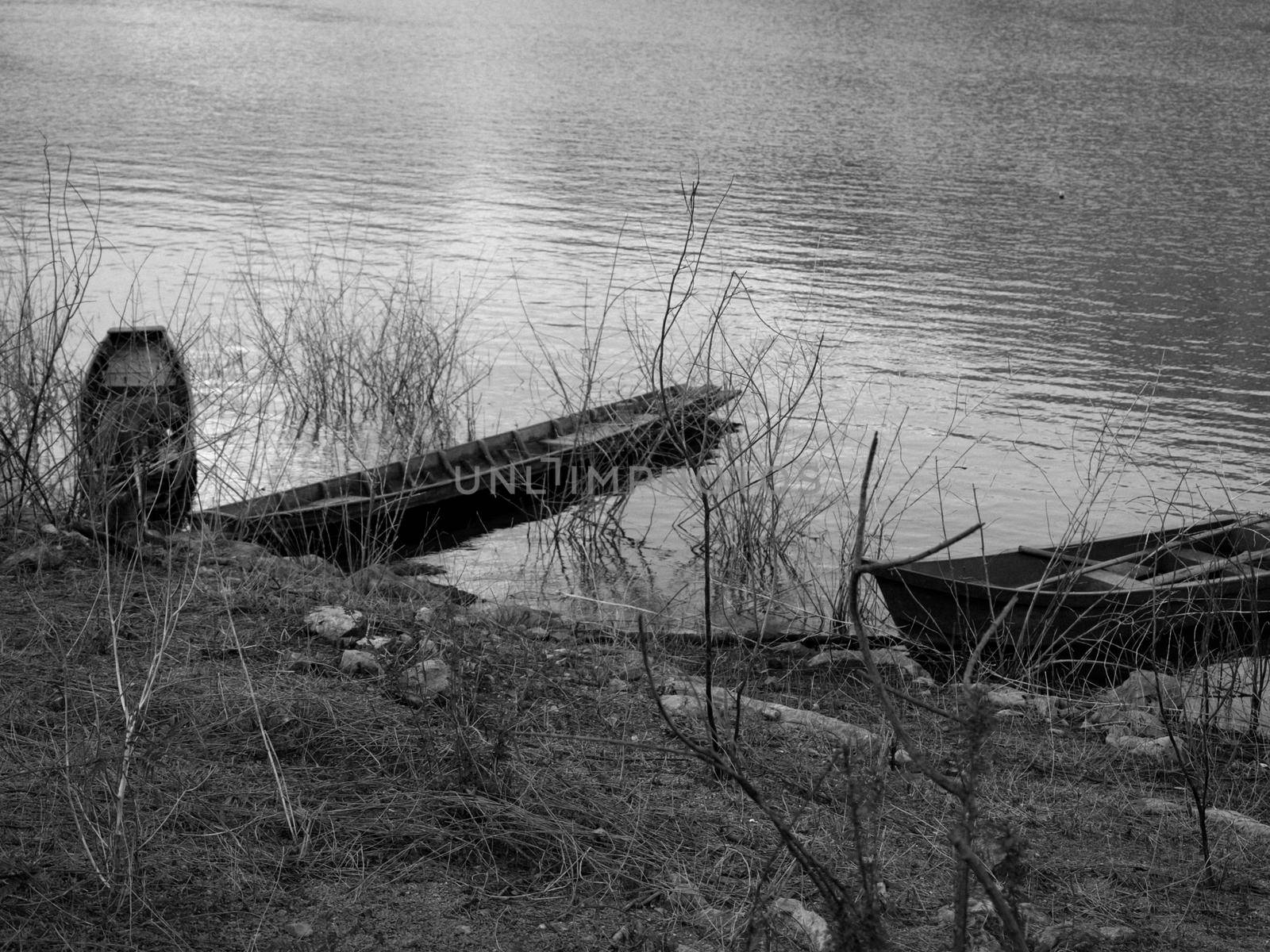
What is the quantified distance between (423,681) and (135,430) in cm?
456

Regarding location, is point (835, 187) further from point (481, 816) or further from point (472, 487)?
point (481, 816)

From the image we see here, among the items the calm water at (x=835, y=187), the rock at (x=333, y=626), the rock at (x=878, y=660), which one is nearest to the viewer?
the rock at (x=333, y=626)

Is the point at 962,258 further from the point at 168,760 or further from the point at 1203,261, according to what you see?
the point at 168,760

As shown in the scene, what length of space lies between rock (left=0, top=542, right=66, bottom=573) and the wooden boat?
318 millimetres

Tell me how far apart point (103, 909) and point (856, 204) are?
30.9 meters

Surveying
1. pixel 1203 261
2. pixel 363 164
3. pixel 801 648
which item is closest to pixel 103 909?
pixel 801 648

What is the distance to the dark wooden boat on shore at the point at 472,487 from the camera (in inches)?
448

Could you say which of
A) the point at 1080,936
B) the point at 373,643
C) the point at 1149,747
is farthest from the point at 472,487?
the point at 1080,936

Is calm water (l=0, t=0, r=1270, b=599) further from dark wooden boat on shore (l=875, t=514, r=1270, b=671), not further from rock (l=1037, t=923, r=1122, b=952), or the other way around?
rock (l=1037, t=923, r=1122, b=952)

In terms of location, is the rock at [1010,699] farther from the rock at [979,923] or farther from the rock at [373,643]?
the rock at [373,643]

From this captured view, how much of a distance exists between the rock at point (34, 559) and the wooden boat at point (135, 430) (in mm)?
318

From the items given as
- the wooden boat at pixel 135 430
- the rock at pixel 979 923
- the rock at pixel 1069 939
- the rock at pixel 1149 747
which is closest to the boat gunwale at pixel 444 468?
the wooden boat at pixel 135 430

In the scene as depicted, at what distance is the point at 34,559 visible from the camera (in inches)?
291

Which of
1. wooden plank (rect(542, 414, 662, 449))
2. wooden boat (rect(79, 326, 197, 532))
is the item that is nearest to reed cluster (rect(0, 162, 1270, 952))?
wooden boat (rect(79, 326, 197, 532))
